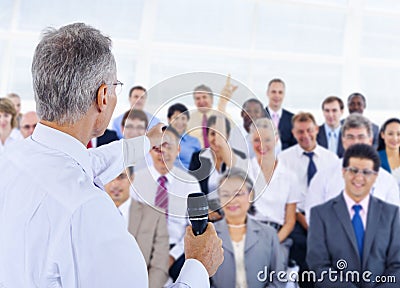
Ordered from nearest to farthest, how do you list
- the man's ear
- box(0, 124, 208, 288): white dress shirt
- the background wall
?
1. box(0, 124, 208, 288): white dress shirt
2. the man's ear
3. the background wall

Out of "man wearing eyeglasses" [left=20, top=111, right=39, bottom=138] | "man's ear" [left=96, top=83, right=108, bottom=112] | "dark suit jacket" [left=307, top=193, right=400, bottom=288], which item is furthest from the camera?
"man wearing eyeglasses" [left=20, top=111, right=39, bottom=138]

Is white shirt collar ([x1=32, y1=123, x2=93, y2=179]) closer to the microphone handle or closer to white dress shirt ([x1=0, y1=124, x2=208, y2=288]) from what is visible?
white dress shirt ([x1=0, y1=124, x2=208, y2=288])

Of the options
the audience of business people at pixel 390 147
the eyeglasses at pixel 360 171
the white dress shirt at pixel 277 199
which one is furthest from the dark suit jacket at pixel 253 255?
the audience of business people at pixel 390 147

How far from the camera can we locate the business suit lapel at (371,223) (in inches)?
121

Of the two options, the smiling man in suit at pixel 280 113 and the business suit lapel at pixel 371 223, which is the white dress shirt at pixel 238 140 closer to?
the business suit lapel at pixel 371 223

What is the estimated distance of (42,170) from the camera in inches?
32.8

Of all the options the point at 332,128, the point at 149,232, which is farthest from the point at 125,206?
the point at 332,128

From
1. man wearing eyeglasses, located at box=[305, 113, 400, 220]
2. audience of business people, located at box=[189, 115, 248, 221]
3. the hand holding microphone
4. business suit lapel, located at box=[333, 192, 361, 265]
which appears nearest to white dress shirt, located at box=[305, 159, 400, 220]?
man wearing eyeglasses, located at box=[305, 113, 400, 220]

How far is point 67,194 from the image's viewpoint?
0.79 m

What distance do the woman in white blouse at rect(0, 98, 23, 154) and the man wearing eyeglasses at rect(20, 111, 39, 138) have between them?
0.06 m

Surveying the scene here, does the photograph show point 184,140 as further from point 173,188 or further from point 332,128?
point 332,128

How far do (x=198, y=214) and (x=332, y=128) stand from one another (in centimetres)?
285

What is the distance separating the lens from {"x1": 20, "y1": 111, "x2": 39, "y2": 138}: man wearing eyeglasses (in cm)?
375

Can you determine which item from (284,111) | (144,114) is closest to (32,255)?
(144,114)
